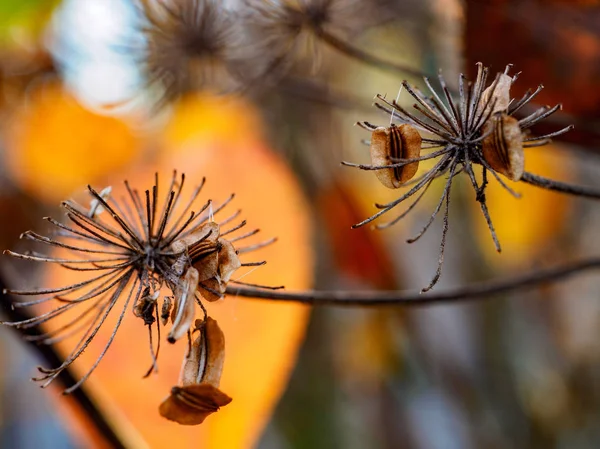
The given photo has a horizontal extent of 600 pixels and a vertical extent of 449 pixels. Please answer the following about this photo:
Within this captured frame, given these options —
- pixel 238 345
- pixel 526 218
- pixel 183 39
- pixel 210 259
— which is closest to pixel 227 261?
pixel 210 259

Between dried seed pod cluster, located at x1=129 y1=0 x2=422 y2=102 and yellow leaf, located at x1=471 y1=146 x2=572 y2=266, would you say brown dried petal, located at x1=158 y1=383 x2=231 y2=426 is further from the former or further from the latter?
yellow leaf, located at x1=471 y1=146 x2=572 y2=266

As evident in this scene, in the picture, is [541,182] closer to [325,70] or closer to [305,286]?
[305,286]

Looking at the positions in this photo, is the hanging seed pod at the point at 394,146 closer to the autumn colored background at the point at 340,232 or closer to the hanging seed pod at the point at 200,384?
the hanging seed pod at the point at 200,384

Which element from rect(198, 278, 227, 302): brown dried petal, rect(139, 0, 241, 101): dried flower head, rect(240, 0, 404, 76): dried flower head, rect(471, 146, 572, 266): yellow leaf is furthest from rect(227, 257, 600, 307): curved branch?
rect(471, 146, 572, 266): yellow leaf

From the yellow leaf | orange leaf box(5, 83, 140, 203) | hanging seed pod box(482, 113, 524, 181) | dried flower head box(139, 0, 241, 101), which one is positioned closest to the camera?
hanging seed pod box(482, 113, 524, 181)

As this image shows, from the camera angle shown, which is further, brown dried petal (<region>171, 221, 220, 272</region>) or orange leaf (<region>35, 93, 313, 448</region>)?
orange leaf (<region>35, 93, 313, 448</region>)

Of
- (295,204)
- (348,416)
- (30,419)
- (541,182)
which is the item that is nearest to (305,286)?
(295,204)

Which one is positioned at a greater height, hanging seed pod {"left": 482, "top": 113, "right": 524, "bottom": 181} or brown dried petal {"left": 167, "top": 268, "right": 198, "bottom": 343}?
hanging seed pod {"left": 482, "top": 113, "right": 524, "bottom": 181}
